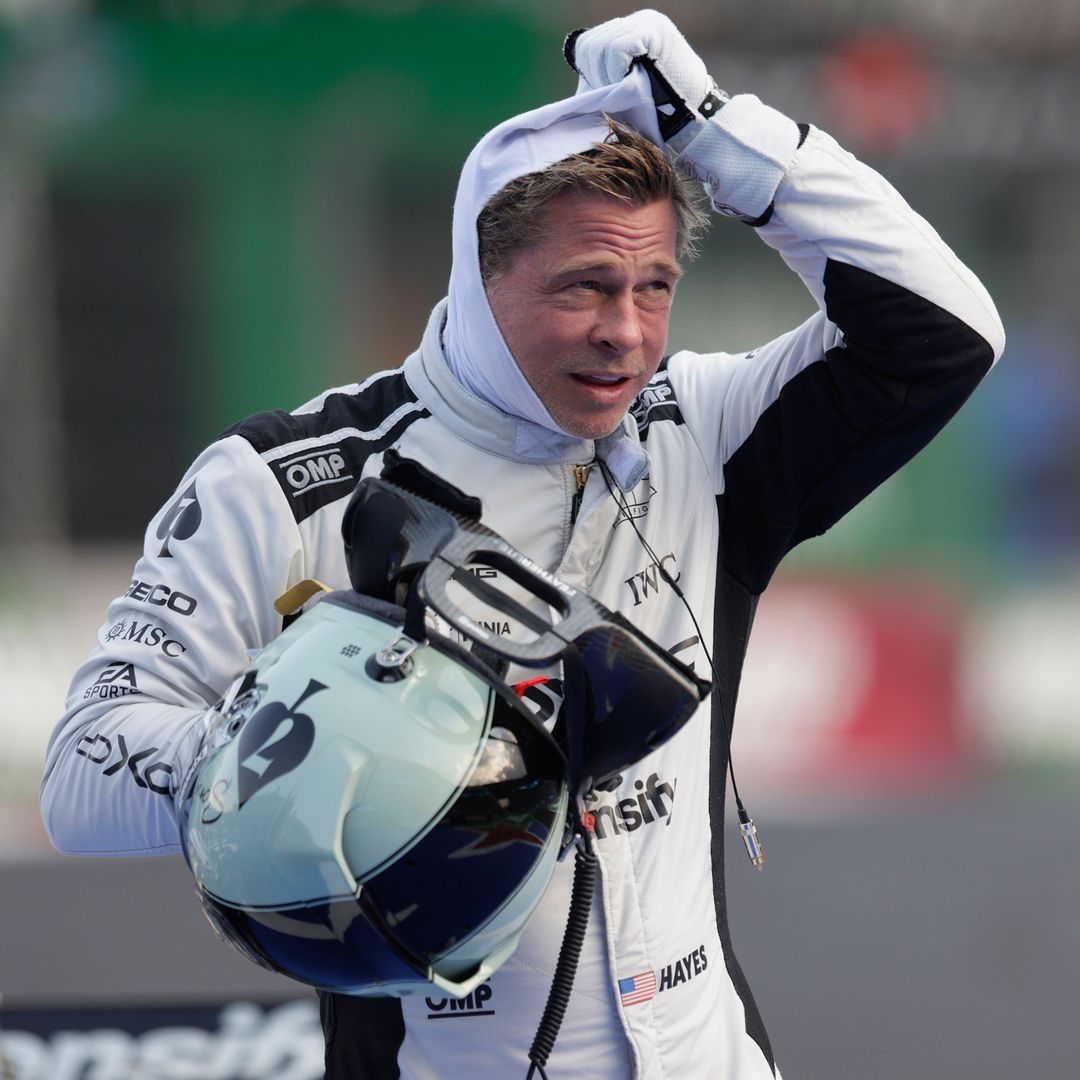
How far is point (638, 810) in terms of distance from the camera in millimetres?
2021

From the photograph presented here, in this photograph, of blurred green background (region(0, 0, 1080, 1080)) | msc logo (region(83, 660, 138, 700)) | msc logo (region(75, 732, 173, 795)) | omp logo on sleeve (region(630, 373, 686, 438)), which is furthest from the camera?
blurred green background (region(0, 0, 1080, 1080))

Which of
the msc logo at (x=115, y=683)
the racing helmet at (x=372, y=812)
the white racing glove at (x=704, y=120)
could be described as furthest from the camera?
the white racing glove at (x=704, y=120)

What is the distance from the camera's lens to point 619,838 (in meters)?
2.00

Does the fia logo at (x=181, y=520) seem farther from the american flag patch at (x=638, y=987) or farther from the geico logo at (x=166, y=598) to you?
the american flag patch at (x=638, y=987)

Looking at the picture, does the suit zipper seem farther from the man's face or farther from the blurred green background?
the blurred green background

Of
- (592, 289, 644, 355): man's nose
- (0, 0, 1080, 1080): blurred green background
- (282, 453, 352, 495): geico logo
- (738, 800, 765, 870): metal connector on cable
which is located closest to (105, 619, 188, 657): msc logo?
(282, 453, 352, 495): geico logo

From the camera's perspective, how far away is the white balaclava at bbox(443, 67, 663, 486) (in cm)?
199

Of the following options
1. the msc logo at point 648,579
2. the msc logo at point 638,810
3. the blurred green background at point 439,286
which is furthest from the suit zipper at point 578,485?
the blurred green background at point 439,286

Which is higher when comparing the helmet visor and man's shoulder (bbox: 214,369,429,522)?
man's shoulder (bbox: 214,369,429,522)

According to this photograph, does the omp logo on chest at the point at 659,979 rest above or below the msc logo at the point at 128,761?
below

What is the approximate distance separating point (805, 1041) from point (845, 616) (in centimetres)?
425

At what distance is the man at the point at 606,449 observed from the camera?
6.48 ft

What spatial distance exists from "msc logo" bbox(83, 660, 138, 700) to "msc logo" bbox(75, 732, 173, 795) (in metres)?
0.06

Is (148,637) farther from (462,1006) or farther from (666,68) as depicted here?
(666,68)
